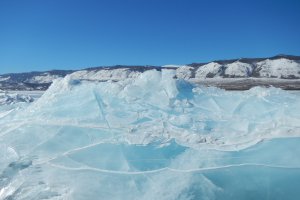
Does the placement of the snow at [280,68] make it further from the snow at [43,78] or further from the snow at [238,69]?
the snow at [43,78]

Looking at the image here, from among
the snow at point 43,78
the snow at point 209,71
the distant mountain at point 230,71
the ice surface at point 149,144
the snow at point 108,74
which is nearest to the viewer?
the ice surface at point 149,144

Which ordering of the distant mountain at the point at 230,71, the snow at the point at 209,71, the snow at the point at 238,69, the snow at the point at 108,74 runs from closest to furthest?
the distant mountain at the point at 230,71
the snow at the point at 238,69
the snow at the point at 209,71
the snow at the point at 108,74

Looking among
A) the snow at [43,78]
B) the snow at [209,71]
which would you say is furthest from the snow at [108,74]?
the snow at [209,71]

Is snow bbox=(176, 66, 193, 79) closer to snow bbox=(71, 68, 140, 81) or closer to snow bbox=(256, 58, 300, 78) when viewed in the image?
snow bbox=(71, 68, 140, 81)

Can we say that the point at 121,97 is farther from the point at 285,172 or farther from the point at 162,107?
the point at 285,172

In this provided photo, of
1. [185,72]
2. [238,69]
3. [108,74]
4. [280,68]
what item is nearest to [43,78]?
[108,74]

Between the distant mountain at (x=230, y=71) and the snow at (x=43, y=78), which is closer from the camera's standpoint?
the distant mountain at (x=230, y=71)

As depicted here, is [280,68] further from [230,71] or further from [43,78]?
[43,78]

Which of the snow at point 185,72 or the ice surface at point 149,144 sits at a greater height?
the snow at point 185,72
